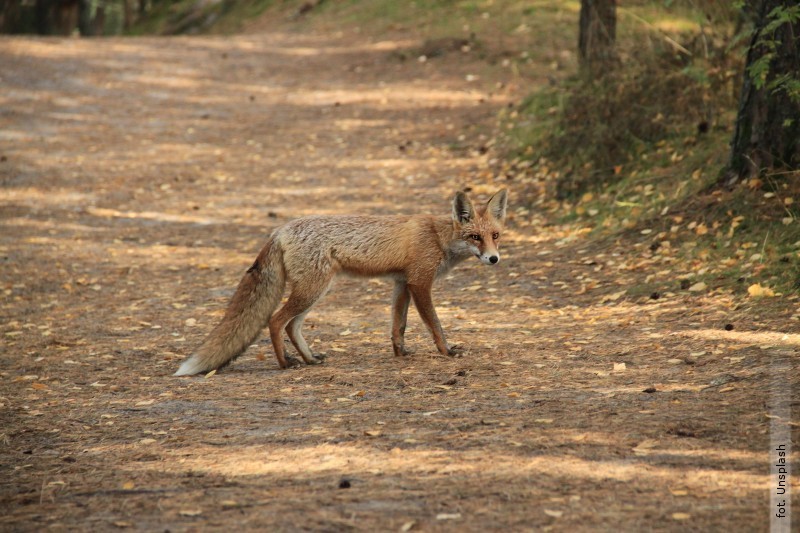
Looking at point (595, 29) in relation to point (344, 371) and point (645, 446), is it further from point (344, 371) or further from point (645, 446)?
point (645, 446)

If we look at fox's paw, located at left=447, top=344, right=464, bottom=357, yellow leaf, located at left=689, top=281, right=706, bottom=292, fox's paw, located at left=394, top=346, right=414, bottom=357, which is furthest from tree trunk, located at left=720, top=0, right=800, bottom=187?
fox's paw, located at left=394, top=346, right=414, bottom=357

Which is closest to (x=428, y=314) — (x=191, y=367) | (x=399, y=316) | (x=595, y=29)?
(x=399, y=316)

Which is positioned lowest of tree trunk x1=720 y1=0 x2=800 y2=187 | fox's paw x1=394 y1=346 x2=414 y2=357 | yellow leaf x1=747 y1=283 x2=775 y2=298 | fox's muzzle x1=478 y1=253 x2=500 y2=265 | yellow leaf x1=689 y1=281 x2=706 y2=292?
fox's paw x1=394 y1=346 x2=414 y2=357

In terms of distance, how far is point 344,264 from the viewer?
7.43 meters

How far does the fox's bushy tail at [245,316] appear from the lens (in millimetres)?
7070

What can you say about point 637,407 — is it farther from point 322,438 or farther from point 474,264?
point 474,264

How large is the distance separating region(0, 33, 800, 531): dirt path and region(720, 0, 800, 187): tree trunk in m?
1.53

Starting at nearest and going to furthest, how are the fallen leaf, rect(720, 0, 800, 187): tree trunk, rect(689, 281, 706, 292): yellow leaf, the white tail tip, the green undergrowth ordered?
the fallen leaf
the white tail tip
rect(689, 281, 706, 292): yellow leaf
the green undergrowth
rect(720, 0, 800, 187): tree trunk

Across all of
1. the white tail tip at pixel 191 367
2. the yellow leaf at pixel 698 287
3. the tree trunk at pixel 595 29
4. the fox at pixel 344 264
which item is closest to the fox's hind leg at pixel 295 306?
the fox at pixel 344 264

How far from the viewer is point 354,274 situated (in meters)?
7.51

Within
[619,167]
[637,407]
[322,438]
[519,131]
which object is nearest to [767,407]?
[637,407]

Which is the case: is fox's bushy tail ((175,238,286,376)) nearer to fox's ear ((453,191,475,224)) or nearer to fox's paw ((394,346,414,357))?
fox's paw ((394,346,414,357))

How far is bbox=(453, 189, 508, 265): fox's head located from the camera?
7324 mm

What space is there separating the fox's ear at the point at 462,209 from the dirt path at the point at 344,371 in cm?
114
